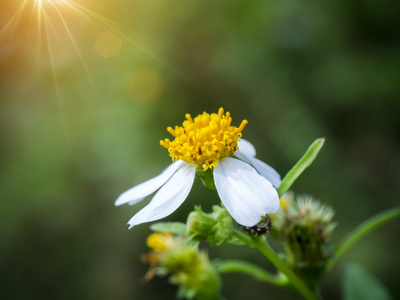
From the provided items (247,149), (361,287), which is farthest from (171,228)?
(361,287)

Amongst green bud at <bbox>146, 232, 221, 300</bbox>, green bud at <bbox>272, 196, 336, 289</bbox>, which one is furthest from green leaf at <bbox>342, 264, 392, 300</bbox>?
green bud at <bbox>146, 232, 221, 300</bbox>

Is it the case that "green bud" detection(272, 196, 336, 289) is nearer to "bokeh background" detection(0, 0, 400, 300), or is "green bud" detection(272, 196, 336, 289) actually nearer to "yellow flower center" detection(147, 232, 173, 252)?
"yellow flower center" detection(147, 232, 173, 252)

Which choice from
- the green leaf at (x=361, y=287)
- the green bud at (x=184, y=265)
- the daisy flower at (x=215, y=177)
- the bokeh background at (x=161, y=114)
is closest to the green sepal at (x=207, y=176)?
the daisy flower at (x=215, y=177)

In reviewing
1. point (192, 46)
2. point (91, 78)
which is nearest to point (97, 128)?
point (91, 78)

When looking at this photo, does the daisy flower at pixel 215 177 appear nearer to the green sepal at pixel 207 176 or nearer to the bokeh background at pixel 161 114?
the green sepal at pixel 207 176

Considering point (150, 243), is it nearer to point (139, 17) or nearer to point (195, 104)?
point (195, 104)

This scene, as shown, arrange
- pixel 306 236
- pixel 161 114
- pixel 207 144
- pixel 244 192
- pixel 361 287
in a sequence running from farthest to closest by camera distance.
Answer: pixel 161 114
pixel 361 287
pixel 306 236
pixel 207 144
pixel 244 192

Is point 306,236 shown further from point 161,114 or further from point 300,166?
point 161,114

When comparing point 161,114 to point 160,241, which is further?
point 161,114
